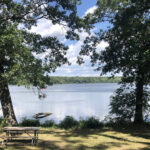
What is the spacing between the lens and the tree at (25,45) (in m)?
7.31

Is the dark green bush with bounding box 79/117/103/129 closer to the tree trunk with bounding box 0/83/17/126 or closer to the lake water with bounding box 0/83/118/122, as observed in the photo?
the lake water with bounding box 0/83/118/122

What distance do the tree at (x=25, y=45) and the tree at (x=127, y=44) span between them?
1782mm

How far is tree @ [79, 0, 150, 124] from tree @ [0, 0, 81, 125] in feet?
5.85

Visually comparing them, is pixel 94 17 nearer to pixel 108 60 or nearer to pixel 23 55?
pixel 108 60

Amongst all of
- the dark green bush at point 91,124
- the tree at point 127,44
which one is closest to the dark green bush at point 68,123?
the dark green bush at point 91,124

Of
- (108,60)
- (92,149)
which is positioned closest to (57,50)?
(108,60)

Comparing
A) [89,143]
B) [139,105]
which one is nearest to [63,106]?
[139,105]

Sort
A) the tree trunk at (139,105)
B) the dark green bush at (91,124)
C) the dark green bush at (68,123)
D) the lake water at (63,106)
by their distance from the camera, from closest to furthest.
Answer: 1. the tree trunk at (139,105)
2. the dark green bush at (91,124)
3. the dark green bush at (68,123)
4. the lake water at (63,106)

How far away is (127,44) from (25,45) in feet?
16.8

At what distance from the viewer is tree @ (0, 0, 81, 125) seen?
7.31 m

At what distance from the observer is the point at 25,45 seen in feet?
27.5

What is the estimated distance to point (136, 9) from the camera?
9852mm

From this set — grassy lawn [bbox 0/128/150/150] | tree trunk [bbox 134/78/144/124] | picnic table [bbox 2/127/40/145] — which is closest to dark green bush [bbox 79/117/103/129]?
tree trunk [bbox 134/78/144/124]

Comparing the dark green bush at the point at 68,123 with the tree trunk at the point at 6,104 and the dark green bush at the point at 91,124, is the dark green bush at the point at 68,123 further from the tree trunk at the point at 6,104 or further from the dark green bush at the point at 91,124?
the tree trunk at the point at 6,104
